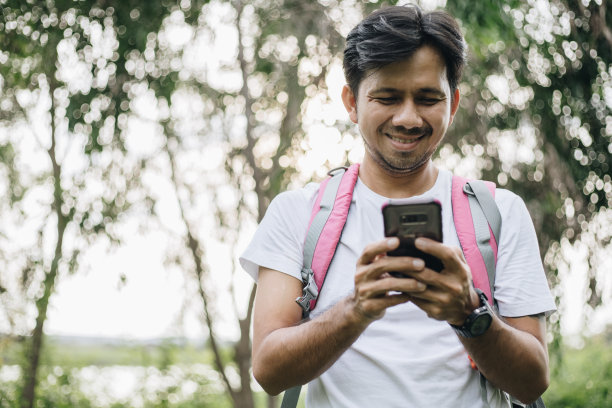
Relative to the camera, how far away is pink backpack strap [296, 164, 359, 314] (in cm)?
161

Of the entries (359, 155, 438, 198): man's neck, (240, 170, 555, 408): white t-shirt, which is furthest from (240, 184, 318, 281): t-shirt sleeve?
(359, 155, 438, 198): man's neck

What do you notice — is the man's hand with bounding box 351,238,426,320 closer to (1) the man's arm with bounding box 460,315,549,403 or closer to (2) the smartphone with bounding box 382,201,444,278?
(2) the smartphone with bounding box 382,201,444,278

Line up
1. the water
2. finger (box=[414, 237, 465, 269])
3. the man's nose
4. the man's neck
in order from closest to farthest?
finger (box=[414, 237, 465, 269])
the man's nose
the man's neck
the water

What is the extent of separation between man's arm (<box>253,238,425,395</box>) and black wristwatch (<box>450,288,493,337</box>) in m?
0.16

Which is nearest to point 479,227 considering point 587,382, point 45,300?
point 45,300

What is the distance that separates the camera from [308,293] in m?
1.59

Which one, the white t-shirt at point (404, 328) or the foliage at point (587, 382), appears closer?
the white t-shirt at point (404, 328)

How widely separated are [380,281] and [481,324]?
248 mm

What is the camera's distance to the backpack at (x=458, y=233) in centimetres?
158

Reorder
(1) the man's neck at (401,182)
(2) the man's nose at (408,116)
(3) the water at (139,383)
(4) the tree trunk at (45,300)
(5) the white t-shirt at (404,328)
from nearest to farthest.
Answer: (5) the white t-shirt at (404,328) → (2) the man's nose at (408,116) → (1) the man's neck at (401,182) → (4) the tree trunk at (45,300) → (3) the water at (139,383)

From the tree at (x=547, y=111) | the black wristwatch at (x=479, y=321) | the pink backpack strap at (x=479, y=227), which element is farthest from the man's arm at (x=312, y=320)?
the tree at (x=547, y=111)

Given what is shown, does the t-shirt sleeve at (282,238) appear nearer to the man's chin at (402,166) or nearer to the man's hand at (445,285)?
A: the man's chin at (402,166)

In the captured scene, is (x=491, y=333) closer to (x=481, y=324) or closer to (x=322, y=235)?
(x=481, y=324)

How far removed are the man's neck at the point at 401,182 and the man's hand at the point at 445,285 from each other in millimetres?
521
